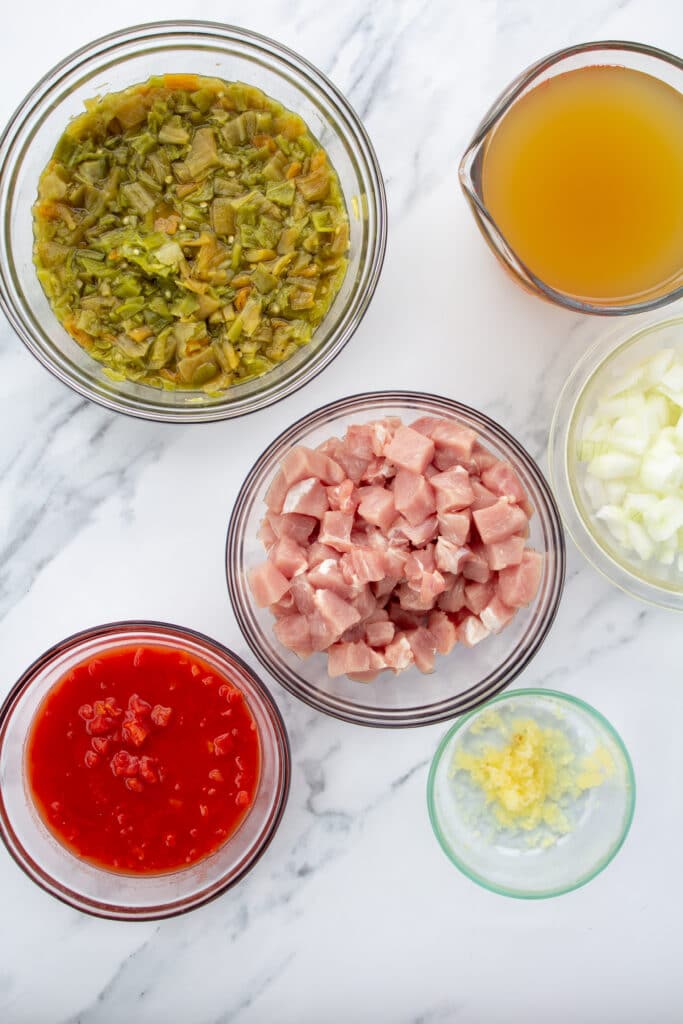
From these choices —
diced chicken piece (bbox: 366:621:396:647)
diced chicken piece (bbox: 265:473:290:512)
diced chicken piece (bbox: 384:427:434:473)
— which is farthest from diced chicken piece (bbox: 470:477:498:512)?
diced chicken piece (bbox: 265:473:290:512)

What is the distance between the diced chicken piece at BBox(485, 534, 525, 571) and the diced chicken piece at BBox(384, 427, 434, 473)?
0.25m

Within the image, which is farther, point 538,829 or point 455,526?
point 538,829

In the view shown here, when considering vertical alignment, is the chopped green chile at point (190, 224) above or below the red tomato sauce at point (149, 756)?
above

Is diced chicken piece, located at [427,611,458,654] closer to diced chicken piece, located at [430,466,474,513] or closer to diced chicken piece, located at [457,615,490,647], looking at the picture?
diced chicken piece, located at [457,615,490,647]

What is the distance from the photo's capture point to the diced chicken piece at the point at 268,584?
1.95 meters

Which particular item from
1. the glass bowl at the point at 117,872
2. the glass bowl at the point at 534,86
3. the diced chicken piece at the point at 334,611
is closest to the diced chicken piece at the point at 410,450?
the diced chicken piece at the point at 334,611

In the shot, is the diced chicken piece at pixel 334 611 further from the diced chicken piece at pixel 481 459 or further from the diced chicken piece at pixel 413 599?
the diced chicken piece at pixel 481 459

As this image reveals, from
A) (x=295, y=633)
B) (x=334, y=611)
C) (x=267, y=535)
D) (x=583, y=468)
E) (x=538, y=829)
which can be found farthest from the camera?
(x=538, y=829)

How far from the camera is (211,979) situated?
7.83ft

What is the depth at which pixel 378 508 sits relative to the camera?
1.96m

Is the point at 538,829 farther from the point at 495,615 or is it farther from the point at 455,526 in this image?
the point at 455,526

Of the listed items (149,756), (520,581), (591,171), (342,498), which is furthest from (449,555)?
(591,171)

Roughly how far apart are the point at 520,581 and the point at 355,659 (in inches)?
16.7

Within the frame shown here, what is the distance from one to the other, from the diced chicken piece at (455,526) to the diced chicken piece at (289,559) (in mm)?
330
